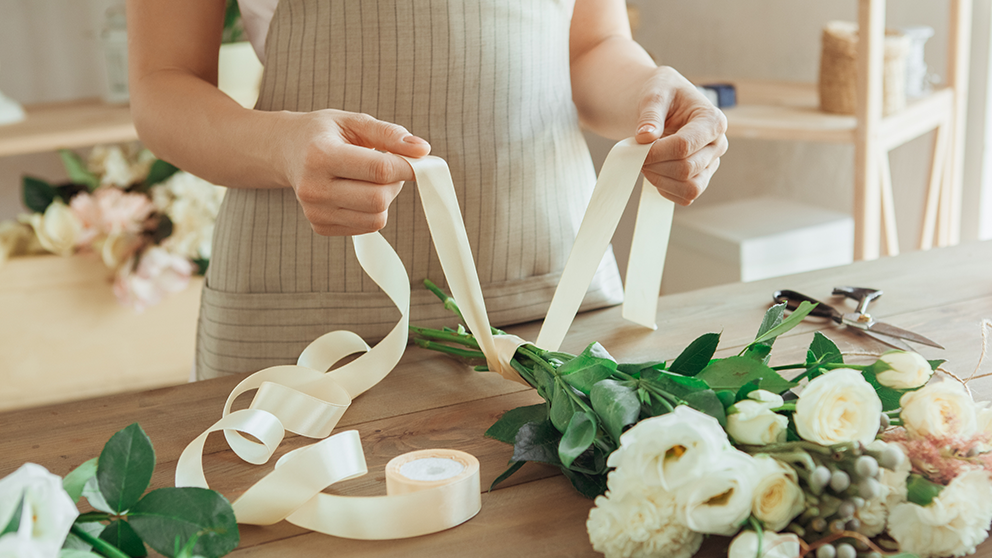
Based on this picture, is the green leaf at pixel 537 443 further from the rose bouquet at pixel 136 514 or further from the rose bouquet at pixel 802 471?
the rose bouquet at pixel 136 514

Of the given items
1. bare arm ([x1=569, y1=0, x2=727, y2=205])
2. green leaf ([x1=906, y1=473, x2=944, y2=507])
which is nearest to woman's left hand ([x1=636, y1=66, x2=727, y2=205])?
bare arm ([x1=569, y1=0, x2=727, y2=205])

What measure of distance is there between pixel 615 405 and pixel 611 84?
524mm

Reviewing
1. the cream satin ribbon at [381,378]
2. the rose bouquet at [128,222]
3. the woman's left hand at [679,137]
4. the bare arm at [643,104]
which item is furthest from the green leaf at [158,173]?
the woman's left hand at [679,137]

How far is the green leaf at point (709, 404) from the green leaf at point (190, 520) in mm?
268

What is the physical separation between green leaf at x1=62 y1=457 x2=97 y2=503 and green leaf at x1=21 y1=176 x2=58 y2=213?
1.75m

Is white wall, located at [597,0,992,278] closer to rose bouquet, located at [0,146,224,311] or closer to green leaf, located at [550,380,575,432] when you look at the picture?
rose bouquet, located at [0,146,224,311]

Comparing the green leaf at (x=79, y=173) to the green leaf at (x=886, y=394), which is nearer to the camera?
the green leaf at (x=886, y=394)

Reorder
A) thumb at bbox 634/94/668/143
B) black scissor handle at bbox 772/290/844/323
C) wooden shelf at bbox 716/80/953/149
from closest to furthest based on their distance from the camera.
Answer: thumb at bbox 634/94/668/143 → black scissor handle at bbox 772/290/844/323 → wooden shelf at bbox 716/80/953/149

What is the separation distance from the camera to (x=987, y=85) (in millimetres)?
2041

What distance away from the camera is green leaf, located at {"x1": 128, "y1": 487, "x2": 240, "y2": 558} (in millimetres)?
458

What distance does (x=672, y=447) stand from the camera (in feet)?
1.43

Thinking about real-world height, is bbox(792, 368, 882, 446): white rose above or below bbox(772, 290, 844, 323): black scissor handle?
above

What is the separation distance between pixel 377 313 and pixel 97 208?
135 centimetres

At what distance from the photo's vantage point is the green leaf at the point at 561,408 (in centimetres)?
54
